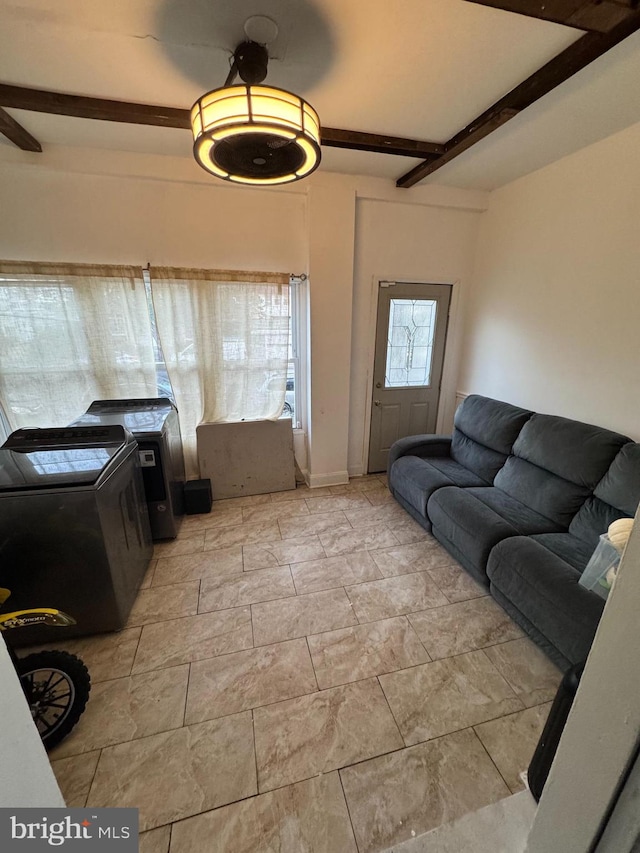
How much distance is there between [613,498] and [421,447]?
142cm

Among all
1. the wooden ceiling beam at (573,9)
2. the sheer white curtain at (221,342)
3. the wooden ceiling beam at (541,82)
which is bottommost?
the sheer white curtain at (221,342)

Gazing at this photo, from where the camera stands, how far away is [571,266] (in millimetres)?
2428

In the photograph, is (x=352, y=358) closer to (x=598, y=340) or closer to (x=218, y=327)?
(x=218, y=327)

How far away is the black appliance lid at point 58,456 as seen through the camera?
1.56m

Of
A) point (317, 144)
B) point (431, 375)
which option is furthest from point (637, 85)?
point (431, 375)

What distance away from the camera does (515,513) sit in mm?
2221

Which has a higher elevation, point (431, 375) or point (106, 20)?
point (106, 20)

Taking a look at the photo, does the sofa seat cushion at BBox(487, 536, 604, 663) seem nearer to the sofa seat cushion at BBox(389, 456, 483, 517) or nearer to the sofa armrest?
the sofa seat cushion at BBox(389, 456, 483, 517)

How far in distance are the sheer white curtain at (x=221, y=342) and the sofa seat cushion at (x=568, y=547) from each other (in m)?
2.28

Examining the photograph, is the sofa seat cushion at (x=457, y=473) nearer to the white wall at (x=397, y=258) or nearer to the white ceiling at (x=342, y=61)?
the white wall at (x=397, y=258)

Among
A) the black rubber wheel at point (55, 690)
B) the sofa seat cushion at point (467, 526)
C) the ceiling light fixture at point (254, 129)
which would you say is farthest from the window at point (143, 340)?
the black rubber wheel at point (55, 690)

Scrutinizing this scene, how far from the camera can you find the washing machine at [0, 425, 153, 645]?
1.51 meters

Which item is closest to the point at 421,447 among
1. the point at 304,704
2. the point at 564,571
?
the point at 564,571

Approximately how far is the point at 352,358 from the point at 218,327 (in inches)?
51.1
